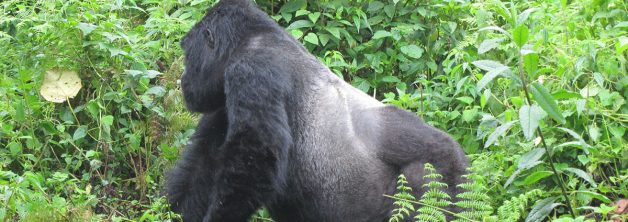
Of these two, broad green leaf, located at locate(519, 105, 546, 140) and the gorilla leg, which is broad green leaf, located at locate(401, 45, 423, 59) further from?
broad green leaf, located at locate(519, 105, 546, 140)

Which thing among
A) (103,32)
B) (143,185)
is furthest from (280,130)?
(103,32)

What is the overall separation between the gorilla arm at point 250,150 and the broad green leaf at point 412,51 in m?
1.93

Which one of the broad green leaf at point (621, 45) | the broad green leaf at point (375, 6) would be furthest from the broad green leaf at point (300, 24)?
the broad green leaf at point (621, 45)

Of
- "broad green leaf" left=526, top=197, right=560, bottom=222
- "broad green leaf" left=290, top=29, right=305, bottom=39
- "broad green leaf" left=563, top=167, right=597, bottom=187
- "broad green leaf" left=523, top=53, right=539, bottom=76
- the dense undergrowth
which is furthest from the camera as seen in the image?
"broad green leaf" left=290, top=29, right=305, bottom=39

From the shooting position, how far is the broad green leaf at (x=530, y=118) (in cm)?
347

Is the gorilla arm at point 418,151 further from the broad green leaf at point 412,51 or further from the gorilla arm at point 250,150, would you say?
the broad green leaf at point 412,51

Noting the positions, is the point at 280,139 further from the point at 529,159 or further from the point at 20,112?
the point at 20,112

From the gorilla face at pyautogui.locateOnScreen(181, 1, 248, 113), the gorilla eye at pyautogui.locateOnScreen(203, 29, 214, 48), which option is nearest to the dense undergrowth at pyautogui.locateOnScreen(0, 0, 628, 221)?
the gorilla face at pyautogui.locateOnScreen(181, 1, 248, 113)

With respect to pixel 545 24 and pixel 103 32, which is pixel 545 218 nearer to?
pixel 545 24

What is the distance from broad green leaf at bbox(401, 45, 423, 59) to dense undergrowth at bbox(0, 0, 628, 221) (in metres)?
0.01

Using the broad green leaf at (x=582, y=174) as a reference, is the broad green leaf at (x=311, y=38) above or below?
below

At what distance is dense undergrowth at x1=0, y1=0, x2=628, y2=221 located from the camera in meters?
4.29

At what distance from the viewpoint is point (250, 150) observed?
3852mm

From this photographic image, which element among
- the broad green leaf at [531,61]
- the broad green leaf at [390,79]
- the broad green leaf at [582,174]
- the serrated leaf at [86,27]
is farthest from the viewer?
the broad green leaf at [390,79]
